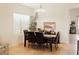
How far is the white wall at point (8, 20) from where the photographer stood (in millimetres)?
3018

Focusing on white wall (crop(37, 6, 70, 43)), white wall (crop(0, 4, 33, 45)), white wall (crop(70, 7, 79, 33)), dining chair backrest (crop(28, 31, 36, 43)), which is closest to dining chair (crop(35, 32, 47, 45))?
dining chair backrest (crop(28, 31, 36, 43))

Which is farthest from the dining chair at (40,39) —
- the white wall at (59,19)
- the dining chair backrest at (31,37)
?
the white wall at (59,19)

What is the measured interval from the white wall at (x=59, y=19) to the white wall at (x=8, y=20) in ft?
1.02

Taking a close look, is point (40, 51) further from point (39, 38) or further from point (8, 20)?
point (8, 20)

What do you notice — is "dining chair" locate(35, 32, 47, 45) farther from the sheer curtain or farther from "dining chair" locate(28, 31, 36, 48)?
the sheer curtain

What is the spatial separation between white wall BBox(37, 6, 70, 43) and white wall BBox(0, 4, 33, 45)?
31 centimetres

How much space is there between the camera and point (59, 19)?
314 centimetres

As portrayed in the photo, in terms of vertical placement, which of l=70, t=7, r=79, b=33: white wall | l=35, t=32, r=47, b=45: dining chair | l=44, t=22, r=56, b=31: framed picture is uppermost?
l=70, t=7, r=79, b=33: white wall

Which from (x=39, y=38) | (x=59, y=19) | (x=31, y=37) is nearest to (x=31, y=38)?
(x=31, y=37)

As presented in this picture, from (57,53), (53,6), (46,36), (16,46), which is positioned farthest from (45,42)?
(53,6)

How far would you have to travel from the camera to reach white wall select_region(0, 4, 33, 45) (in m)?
3.02

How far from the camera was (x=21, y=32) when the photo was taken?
3121 mm
